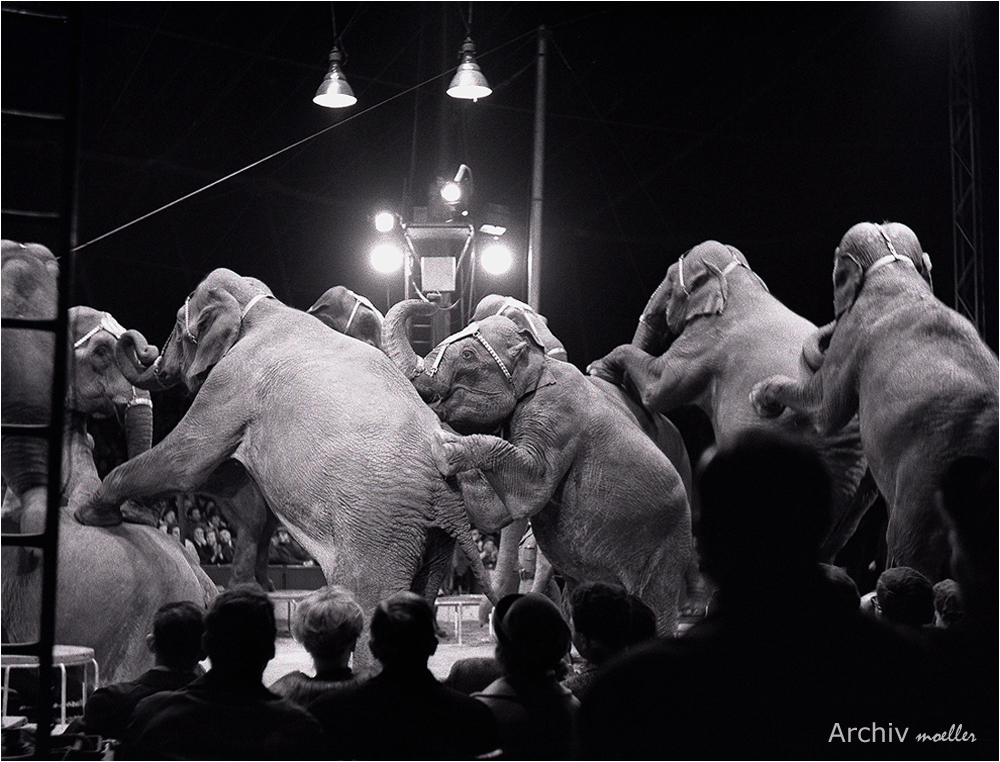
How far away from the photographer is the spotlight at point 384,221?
968 cm

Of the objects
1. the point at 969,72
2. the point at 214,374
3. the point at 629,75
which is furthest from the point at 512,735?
the point at 629,75

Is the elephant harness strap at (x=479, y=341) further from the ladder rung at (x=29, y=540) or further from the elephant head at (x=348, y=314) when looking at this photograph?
the ladder rung at (x=29, y=540)

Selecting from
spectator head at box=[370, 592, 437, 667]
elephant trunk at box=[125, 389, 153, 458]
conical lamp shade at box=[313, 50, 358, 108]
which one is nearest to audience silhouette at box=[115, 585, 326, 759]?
spectator head at box=[370, 592, 437, 667]

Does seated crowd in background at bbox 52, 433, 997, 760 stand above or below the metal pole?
below

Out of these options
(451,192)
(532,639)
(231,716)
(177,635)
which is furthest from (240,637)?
(451,192)

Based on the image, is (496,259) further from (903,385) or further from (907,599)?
(907,599)

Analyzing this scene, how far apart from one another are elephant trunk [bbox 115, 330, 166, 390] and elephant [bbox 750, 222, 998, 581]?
2.58 m

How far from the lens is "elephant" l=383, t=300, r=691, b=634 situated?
200 inches

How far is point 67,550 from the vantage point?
4.91m

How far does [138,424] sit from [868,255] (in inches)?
125

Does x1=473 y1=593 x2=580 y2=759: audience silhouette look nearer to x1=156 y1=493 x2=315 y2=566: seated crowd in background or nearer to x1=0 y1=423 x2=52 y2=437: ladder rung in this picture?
x1=0 y1=423 x2=52 y2=437: ladder rung

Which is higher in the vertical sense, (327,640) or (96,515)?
(96,515)

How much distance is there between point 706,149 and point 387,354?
7.32 m

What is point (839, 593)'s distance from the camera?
72.3 inches
